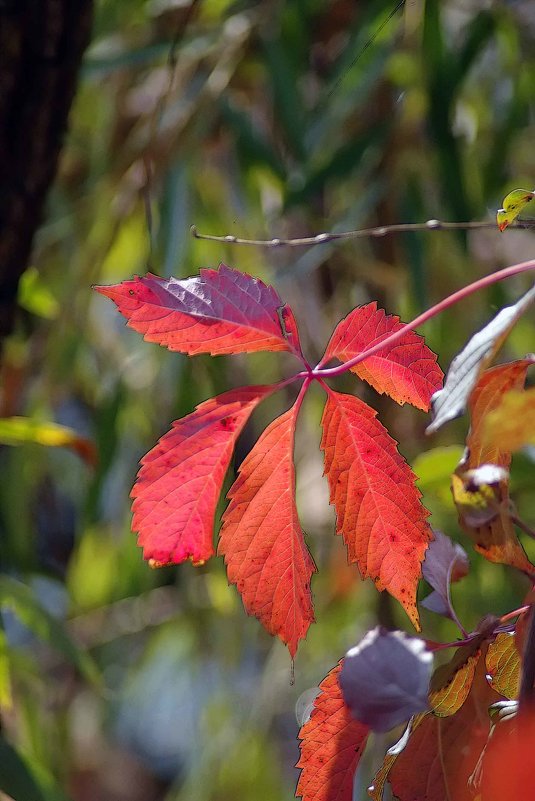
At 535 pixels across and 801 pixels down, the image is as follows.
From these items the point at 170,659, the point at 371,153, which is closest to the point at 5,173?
the point at 371,153

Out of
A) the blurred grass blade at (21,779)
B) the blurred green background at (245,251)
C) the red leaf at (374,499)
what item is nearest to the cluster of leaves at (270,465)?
the red leaf at (374,499)

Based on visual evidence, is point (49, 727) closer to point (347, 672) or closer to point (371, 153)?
point (371, 153)

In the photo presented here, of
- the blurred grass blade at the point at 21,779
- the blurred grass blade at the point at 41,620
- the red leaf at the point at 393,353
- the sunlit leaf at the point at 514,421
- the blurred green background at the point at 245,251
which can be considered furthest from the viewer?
the blurred green background at the point at 245,251

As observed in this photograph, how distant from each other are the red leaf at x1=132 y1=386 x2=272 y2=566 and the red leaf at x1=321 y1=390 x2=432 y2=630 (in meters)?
0.04

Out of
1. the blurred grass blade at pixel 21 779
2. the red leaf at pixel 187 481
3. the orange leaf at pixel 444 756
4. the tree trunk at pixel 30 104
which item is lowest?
the blurred grass blade at pixel 21 779

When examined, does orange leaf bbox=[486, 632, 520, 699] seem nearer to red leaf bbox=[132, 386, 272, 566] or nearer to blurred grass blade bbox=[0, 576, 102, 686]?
red leaf bbox=[132, 386, 272, 566]

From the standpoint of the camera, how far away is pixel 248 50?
1.07 meters

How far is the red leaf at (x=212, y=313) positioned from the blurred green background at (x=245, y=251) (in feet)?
1.46

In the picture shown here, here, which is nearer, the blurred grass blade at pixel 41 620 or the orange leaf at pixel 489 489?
the orange leaf at pixel 489 489

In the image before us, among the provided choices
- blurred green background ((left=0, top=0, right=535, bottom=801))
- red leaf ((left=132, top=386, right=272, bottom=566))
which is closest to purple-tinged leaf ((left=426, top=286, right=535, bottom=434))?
red leaf ((left=132, top=386, right=272, bottom=566))

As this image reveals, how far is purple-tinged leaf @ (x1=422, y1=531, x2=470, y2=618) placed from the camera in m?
0.36

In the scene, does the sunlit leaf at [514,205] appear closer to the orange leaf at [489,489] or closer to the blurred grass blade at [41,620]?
the orange leaf at [489,489]

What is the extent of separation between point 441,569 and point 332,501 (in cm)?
5

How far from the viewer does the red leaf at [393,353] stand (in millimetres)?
352
